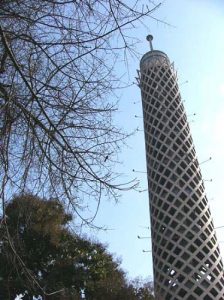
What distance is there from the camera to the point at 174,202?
1891 cm

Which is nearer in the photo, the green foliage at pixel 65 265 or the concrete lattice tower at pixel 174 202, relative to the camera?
the green foliage at pixel 65 265

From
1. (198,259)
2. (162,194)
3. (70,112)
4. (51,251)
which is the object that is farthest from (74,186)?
(162,194)

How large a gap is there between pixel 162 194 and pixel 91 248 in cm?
950

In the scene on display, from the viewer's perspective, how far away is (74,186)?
271 cm

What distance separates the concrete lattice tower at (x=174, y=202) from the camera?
1711cm

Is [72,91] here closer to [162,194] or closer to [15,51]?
[15,51]

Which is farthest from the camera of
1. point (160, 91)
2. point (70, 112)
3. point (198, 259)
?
point (160, 91)

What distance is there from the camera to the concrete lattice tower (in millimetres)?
17109

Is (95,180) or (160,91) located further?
(160,91)

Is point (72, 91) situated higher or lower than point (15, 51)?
lower

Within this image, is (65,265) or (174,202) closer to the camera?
(65,265)

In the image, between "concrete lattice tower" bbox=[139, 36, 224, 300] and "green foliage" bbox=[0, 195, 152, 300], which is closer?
"green foliage" bbox=[0, 195, 152, 300]

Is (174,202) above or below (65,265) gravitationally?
above

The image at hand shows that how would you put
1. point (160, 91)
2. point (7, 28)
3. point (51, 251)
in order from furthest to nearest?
point (160, 91), point (51, 251), point (7, 28)
